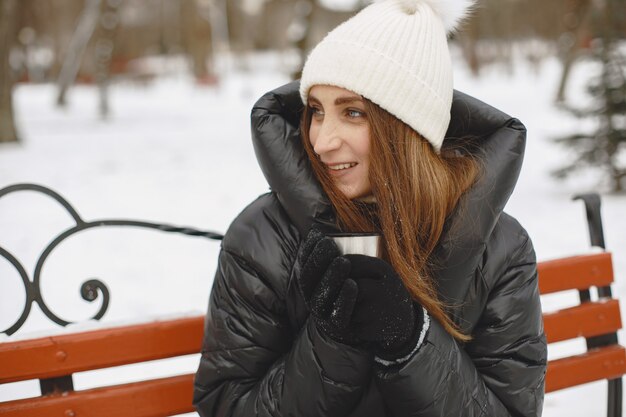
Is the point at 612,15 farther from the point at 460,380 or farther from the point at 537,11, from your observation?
the point at 537,11

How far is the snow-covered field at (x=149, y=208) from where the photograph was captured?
A: 15.7 feet

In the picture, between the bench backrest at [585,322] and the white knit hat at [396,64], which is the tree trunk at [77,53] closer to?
the bench backrest at [585,322]

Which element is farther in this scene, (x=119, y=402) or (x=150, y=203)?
(x=150, y=203)

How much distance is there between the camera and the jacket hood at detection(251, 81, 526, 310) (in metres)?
1.93

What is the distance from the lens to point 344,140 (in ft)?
6.36

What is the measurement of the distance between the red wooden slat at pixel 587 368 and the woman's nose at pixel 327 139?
56.4 inches

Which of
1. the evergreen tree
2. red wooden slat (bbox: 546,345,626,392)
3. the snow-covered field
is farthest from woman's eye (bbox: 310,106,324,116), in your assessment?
the evergreen tree

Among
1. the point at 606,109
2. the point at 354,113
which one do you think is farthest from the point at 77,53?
the point at 354,113

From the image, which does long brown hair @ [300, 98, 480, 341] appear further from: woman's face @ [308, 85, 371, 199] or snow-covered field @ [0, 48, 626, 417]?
snow-covered field @ [0, 48, 626, 417]

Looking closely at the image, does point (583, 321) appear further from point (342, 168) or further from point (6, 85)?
point (6, 85)

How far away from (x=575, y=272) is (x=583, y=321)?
0.68 ft

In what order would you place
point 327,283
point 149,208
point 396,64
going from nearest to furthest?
point 327,283, point 396,64, point 149,208

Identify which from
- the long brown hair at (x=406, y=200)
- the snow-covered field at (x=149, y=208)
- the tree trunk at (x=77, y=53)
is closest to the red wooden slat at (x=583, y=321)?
the snow-covered field at (x=149, y=208)

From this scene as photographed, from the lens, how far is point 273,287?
77.5 inches
